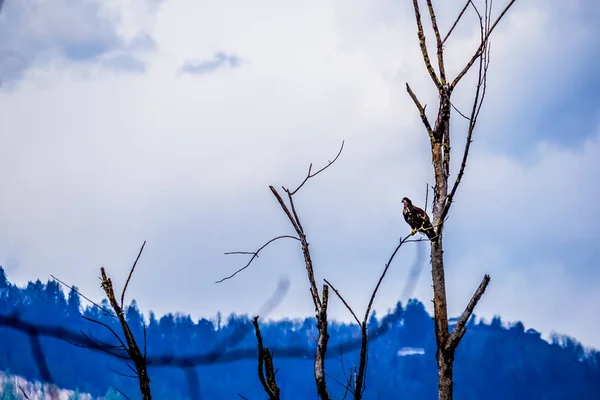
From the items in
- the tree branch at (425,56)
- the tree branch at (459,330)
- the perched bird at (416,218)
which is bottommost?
the tree branch at (459,330)

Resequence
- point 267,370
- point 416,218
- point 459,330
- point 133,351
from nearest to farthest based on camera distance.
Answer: point 267,370, point 459,330, point 133,351, point 416,218

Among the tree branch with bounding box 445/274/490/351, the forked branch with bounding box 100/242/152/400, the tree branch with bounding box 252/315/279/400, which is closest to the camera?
the tree branch with bounding box 252/315/279/400

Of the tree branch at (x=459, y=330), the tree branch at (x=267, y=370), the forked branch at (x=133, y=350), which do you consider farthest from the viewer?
the forked branch at (x=133, y=350)

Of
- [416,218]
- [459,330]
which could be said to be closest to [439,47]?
[416,218]

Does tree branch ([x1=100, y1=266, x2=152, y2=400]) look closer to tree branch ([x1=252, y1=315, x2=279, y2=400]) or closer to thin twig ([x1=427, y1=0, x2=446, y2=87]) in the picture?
tree branch ([x1=252, y1=315, x2=279, y2=400])

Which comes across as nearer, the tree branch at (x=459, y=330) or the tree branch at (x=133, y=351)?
the tree branch at (x=459, y=330)

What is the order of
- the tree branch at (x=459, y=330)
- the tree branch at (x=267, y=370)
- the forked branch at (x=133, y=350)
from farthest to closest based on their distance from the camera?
the forked branch at (x=133, y=350)
the tree branch at (x=459, y=330)
the tree branch at (x=267, y=370)

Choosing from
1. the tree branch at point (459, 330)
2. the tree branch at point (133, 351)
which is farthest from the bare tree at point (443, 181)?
the tree branch at point (133, 351)

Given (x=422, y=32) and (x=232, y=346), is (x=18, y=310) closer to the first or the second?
(x=232, y=346)

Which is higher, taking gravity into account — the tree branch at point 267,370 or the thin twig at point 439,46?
the thin twig at point 439,46

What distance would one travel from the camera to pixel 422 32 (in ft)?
6.42

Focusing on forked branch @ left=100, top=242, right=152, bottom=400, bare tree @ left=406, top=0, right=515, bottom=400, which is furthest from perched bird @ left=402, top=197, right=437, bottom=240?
forked branch @ left=100, top=242, right=152, bottom=400

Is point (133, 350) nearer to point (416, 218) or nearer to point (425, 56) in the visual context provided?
point (416, 218)

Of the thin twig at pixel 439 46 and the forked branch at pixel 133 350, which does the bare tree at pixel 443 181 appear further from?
the forked branch at pixel 133 350
